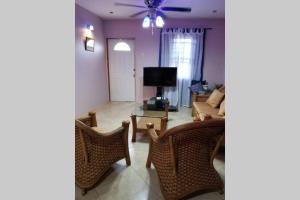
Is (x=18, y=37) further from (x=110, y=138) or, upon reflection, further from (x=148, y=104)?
(x=148, y=104)

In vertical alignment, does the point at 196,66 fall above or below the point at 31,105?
above

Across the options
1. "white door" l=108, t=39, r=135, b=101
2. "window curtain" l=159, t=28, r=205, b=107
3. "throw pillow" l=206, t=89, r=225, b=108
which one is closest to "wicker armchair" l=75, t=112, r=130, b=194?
"throw pillow" l=206, t=89, r=225, b=108

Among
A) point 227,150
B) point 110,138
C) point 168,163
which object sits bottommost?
point 168,163

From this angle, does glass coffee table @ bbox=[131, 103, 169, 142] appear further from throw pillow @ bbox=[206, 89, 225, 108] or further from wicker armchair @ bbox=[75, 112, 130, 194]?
throw pillow @ bbox=[206, 89, 225, 108]

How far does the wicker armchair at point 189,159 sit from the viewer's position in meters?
1.56

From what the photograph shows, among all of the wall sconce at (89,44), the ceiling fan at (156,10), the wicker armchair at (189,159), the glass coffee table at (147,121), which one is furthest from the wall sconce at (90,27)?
the wicker armchair at (189,159)

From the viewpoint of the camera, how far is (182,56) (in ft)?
17.4

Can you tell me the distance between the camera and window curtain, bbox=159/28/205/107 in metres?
5.18

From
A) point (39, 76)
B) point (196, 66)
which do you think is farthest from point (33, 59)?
point (196, 66)

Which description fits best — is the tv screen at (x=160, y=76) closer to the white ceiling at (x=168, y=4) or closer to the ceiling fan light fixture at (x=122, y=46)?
the ceiling fan light fixture at (x=122, y=46)

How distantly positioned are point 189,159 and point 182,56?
13.2ft

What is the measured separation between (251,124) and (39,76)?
622 millimetres

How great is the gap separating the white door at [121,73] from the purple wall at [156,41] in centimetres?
21

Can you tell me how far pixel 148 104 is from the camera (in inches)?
168
